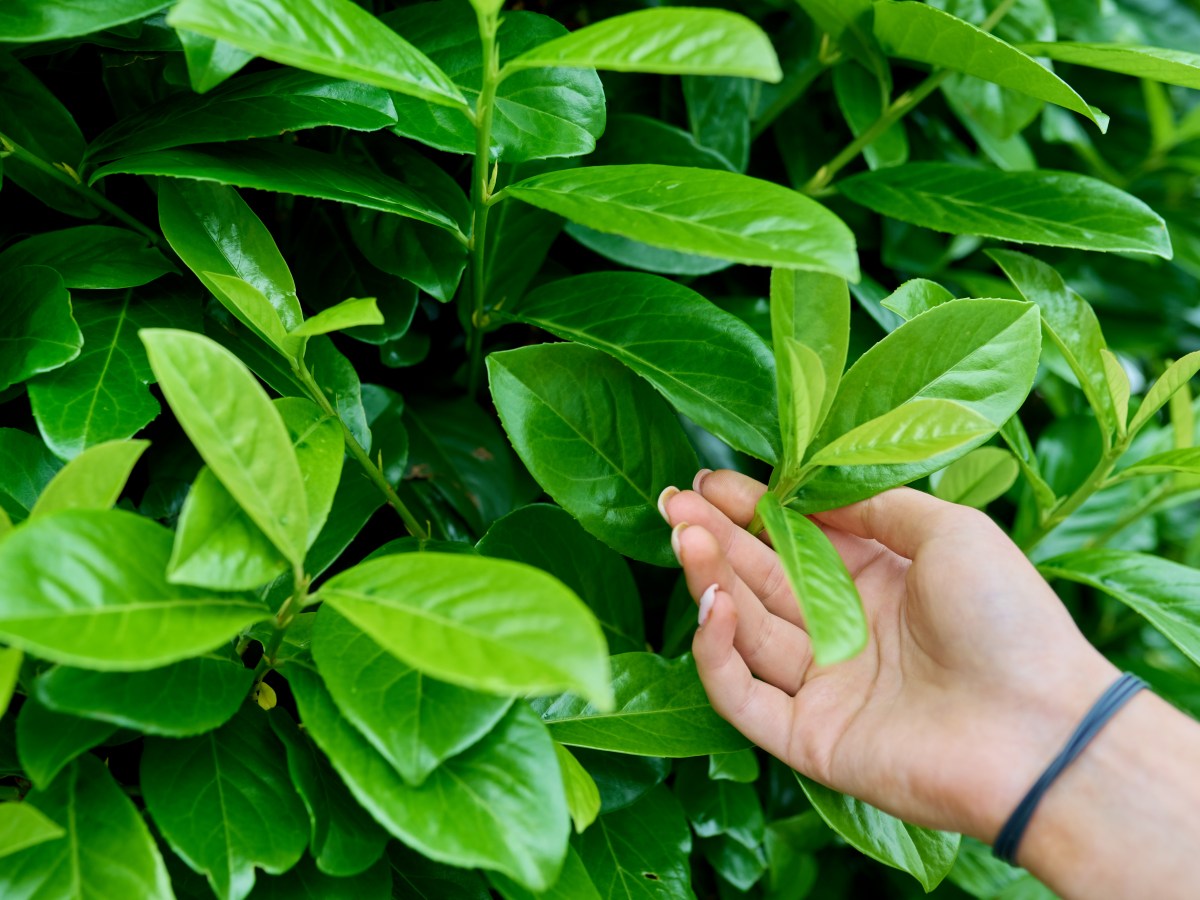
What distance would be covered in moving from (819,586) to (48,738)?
0.45 m

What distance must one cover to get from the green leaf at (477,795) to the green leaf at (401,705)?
1cm

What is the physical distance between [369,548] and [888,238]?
0.77m

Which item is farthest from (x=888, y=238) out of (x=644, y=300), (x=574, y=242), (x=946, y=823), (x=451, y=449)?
(x=946, y=823)

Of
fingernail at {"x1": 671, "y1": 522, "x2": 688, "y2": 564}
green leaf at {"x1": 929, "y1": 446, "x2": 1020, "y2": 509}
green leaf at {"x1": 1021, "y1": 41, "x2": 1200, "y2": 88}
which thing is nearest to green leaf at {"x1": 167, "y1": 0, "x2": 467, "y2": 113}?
fingernail at {"x1": 671, "y1": 522, "x2": 688, "y2": 564}

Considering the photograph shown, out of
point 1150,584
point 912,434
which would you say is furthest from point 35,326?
point 1150,584

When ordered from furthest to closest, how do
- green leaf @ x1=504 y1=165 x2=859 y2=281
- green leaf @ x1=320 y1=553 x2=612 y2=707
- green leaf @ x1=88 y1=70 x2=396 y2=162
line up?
green leaf @ x1=88 y1=70 x2=396 y2=162 < green leaf @ x1=504 y1=165 x2=859 y2=281 < green leaf @ x1=320 y1=553 x2=612 y2=707

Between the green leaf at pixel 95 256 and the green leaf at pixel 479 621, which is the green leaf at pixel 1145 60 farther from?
the green leaf at pixel 95 256

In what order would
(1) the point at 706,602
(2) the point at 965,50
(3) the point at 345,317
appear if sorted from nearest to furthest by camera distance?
(3) the point at 345,317
(1) the point at 706,602
(2) the point at 965,50

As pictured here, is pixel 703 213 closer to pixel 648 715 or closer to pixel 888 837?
pixel 648 715

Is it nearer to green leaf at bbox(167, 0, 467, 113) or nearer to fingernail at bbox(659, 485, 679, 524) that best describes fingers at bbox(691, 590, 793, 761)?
fingernail at bbox(659, 485, 679, 524)

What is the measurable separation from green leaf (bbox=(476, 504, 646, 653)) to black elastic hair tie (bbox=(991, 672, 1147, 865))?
0.33 metres

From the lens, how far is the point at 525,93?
0.74 metres

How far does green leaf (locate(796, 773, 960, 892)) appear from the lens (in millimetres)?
725

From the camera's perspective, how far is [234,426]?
500mm
